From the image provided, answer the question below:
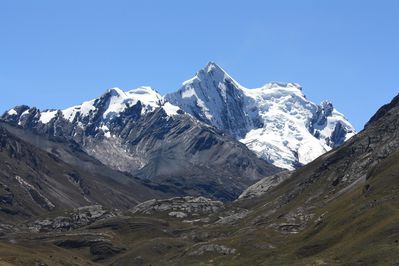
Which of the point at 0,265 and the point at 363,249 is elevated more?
the point at 0,265

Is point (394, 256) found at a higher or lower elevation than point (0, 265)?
lower

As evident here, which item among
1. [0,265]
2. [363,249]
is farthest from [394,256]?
[0,265]

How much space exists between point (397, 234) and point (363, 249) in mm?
10486

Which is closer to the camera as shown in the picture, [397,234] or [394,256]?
[394,256]

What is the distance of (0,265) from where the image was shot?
19688cm

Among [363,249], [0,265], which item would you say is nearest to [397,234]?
[363,249]

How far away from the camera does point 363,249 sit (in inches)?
7859

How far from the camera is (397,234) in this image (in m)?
200

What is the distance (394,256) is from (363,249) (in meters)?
17.7

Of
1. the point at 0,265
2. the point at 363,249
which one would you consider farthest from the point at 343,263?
the point at 0,265

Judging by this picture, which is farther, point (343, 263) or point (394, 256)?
point (343, 263)

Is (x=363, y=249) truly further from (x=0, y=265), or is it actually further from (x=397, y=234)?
(x=0, y=265)

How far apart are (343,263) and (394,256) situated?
1812cm

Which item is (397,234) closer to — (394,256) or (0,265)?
(394,256)
